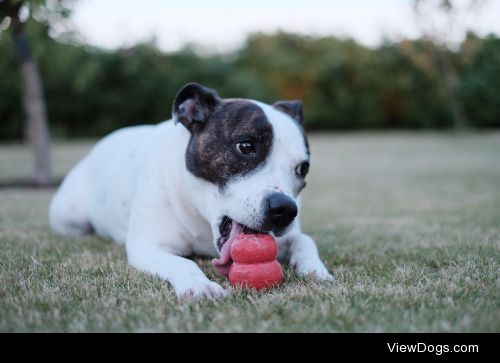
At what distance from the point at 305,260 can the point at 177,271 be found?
0.84 meters

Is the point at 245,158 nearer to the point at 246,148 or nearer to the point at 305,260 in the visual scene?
the point at 246,148

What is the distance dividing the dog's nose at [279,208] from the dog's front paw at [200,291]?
1.66 ft

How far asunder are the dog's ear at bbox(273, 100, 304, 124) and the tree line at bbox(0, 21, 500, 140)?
11824mm

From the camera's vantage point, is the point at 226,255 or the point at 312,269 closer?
the point at 226,255

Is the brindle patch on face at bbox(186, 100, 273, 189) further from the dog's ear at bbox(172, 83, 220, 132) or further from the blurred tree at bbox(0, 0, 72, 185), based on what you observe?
the blurred tree at bbox(0, 0, 72, 185)

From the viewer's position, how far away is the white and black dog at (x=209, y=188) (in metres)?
2.91

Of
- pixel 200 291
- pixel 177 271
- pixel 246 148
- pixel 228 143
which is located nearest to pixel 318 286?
pixel 200 291

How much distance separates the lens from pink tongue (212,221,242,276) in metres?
2.92

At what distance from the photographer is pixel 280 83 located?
42562 mm

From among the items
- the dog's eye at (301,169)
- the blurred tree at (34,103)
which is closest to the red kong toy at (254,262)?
the dog's eye at (301,169)

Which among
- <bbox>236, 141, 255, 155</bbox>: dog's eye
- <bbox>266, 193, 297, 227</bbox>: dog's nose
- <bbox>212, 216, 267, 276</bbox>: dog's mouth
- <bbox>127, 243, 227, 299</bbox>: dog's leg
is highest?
<bbox>236, 141, 255, 155</bbox>: dog's eye

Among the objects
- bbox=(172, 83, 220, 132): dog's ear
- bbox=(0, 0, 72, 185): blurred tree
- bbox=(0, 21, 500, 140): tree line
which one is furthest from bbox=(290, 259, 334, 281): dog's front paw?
bbox=(0, 21, 500, 140): tree line

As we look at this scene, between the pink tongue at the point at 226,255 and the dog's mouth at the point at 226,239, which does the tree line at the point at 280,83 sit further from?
the pink tongue at the point at 226,255

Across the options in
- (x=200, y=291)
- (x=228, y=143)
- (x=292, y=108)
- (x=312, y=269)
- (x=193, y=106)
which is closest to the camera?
(x=200, y=291)
